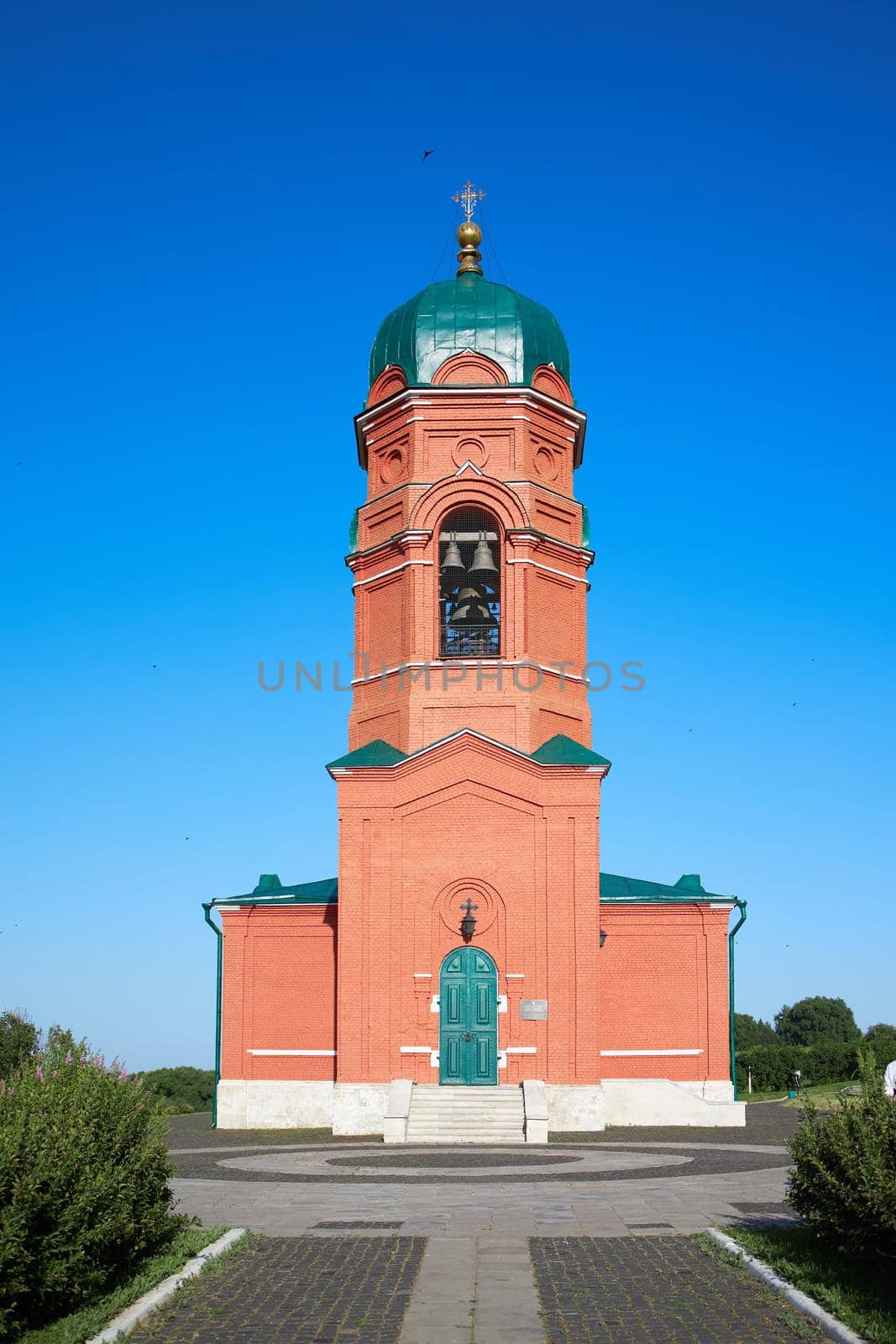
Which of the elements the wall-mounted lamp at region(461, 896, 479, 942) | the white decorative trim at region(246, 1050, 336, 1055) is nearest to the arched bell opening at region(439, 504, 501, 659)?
the wall-mounted lamp at region(461, 896, 479, 942)

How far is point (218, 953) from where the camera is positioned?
89.8 ft

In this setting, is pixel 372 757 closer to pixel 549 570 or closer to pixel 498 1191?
pixel 549 570

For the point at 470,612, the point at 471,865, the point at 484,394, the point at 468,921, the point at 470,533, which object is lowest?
the point at 468,921

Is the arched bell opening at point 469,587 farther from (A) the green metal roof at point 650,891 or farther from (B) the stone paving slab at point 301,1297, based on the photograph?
(B) the stone paving slab at point 301,1297

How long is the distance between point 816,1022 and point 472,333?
73.9 metres

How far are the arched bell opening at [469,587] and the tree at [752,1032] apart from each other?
5489cm

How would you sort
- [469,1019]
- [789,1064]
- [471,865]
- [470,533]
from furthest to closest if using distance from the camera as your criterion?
[789,1064], [470,533], [471,865], [469,1019]

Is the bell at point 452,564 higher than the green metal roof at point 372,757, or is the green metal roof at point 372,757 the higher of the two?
the bell at point 452,564

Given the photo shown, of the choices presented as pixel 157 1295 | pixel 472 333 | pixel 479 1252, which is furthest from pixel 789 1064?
pixel 157 1295

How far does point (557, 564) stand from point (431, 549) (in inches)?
103

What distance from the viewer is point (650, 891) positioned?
92.6 feet

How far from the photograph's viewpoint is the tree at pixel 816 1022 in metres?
89.8

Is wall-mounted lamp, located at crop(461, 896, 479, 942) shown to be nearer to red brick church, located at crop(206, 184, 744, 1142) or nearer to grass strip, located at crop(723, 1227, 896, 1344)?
red brick church, located at crop(206, 184, 744, 1142)

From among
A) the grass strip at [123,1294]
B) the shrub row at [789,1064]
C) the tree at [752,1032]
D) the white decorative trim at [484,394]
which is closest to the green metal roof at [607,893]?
the white decorative trim at [484,394]
